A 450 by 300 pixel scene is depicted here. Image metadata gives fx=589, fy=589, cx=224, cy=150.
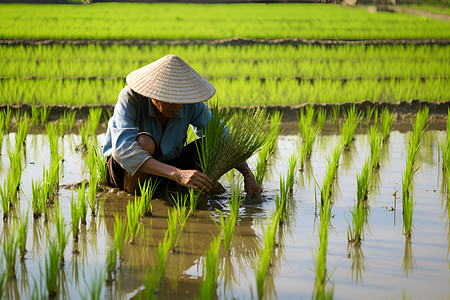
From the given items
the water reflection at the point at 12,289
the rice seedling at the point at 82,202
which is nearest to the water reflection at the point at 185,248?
the rice seedling at the point at 82,202

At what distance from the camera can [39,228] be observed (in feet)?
9.61

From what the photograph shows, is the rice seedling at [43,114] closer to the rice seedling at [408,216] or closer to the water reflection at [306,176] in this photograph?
the water reflection at [306,176]

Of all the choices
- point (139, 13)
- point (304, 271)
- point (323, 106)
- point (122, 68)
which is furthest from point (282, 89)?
point (139, 13)

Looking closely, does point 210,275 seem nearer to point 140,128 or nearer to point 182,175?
point 182,175

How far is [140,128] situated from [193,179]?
61cm

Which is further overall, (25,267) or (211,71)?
(211,71)

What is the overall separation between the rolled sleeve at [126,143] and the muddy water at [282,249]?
1.01 ft

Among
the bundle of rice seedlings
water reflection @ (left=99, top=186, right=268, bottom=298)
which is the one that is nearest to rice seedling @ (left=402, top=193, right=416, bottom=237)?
water reflection @ (left=99, top=186, right=268, bottom=298)

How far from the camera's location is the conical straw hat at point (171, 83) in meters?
3.03

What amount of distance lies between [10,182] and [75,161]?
3.70 ft

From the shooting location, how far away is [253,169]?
4.20 metres

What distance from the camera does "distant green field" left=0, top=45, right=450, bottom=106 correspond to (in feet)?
20.1

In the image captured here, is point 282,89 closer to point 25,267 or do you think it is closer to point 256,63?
point 256,63

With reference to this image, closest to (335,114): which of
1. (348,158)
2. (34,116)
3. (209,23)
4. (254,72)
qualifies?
(348,158)
